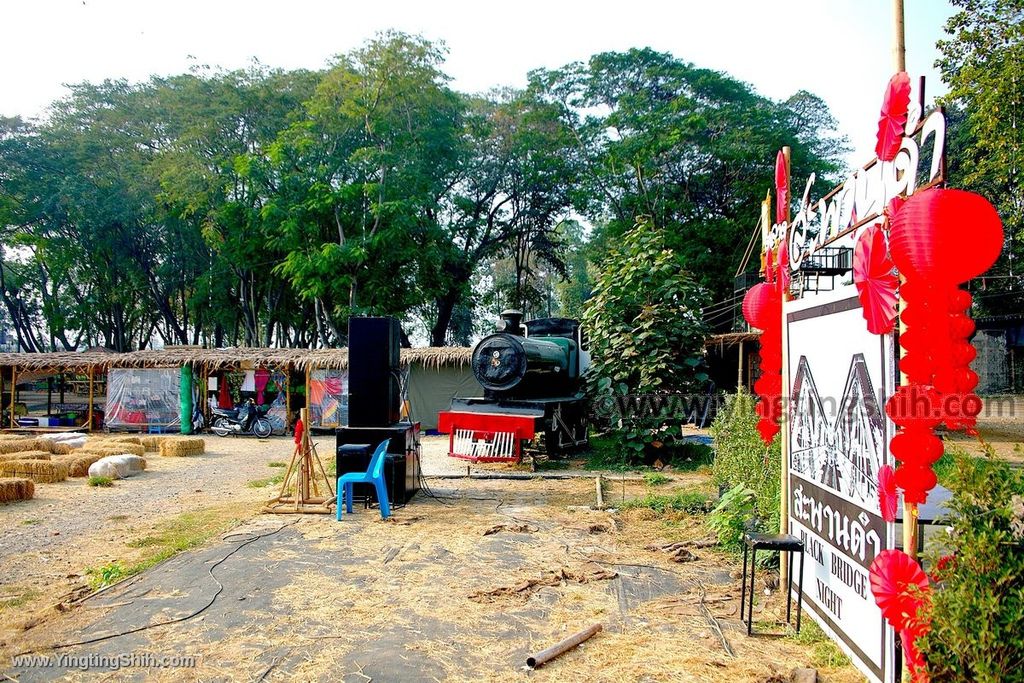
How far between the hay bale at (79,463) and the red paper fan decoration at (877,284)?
11.4m

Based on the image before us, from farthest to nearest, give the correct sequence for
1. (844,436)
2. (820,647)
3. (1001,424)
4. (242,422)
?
1. (1001,424)
2. (242,422)
3. (820,647)
4. (844,436)

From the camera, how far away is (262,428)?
17.4 m

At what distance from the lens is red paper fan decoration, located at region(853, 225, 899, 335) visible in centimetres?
316

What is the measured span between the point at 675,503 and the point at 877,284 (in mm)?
5230

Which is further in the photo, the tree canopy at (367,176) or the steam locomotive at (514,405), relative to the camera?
the tree canopy at (367,176)

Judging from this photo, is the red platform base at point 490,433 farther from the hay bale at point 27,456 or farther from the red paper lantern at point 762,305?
the hay bale at point 27,456

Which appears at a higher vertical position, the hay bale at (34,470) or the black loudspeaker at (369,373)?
the black loudspeaker at (369,373)

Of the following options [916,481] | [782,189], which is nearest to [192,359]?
[782,189]

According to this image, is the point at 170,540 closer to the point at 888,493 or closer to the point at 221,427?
the point at 888,493

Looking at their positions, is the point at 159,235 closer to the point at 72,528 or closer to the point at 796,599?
the point at 72,528

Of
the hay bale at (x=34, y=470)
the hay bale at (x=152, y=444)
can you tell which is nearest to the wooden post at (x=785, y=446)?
the hay bale at (x=34, y=470)

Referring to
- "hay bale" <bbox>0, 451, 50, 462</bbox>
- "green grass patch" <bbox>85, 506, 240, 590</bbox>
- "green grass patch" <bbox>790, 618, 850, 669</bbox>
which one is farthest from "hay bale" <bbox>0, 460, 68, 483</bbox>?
"green grass patch" <bbox>790, 618, 850, 669</bbox>

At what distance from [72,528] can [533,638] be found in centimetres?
579

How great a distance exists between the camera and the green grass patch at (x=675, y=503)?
25.7 feet
